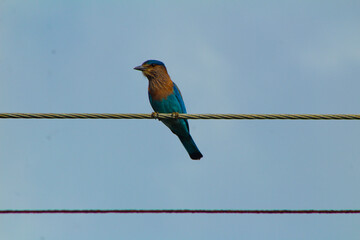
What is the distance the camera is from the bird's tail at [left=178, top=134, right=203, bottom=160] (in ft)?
25.0

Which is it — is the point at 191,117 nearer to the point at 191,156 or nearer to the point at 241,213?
the point at 241,213

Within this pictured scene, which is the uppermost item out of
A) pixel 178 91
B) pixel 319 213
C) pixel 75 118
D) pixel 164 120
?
pixel 178 91

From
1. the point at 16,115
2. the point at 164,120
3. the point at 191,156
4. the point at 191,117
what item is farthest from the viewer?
the point at 191,156

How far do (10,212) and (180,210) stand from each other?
1.22 meters

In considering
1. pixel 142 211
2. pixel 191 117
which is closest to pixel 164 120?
pixel 191 117

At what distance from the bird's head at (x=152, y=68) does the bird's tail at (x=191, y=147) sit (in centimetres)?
99

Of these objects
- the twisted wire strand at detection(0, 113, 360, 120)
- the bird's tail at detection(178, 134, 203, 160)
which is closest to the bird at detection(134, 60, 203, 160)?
the bird's tail at detection(178, 134, 203, 160)

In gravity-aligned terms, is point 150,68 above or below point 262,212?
above

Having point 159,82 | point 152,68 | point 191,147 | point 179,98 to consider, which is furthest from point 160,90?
point 191,147

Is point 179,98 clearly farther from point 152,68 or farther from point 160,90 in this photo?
point 152,68

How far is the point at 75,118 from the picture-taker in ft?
15.4

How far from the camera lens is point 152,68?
7938mm

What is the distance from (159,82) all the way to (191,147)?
0.99m

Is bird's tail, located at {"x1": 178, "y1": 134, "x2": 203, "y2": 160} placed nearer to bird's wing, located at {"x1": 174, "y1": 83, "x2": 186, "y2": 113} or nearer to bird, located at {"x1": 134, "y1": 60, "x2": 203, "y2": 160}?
bird, located at {"x1": 134, "y1": 60, "x2": 203, "y2": 160}
